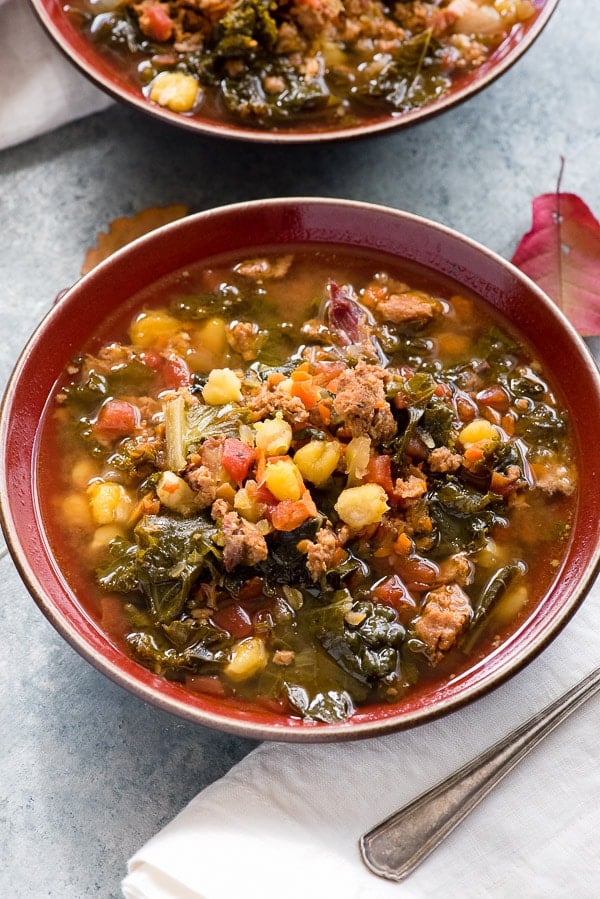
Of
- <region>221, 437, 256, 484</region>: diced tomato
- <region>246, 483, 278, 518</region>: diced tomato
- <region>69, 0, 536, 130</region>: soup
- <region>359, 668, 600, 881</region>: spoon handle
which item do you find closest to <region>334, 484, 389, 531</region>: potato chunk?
<region>246, 483, 278, 518</region>: diced tomato

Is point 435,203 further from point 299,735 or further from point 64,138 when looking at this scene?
point 299,735

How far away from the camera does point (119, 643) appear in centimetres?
446

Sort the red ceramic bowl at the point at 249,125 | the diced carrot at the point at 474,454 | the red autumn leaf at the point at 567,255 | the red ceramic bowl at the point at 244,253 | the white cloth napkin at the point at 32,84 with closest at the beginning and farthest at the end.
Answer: the red ceramic bowl at the point at 244,253
the diced carrot at the point at 474,454
the red ceramic bowl at the point at 249,125
the red autumn leaf at the point at 567,255
the white cloth napkin at the point at 32,84

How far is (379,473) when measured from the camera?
4.51m

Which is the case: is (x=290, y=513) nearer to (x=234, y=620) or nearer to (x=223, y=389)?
(x=234, y=620)

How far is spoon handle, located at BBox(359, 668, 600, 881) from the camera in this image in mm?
4438

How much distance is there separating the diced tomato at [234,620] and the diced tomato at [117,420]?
923mm

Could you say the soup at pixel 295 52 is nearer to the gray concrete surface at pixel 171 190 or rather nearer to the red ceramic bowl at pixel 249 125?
the red ceramic bowl at pixel 249 125

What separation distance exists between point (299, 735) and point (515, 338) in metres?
2.05

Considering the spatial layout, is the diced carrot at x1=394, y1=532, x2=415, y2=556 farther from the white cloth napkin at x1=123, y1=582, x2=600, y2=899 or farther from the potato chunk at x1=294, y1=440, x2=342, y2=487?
the white cloth napkin at x1=123, y1=582, x2=600, y2=899

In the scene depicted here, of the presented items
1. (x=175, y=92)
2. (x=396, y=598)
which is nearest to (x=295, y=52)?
(x=175, y=92)

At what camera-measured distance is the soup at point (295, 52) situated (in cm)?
559

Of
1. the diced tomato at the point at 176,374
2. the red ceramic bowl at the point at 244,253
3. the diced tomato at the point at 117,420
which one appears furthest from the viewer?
the diced tomato at the point at 176,374

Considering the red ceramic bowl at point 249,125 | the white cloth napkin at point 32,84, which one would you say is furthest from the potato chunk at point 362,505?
the white cloth napkin at point 32,84
